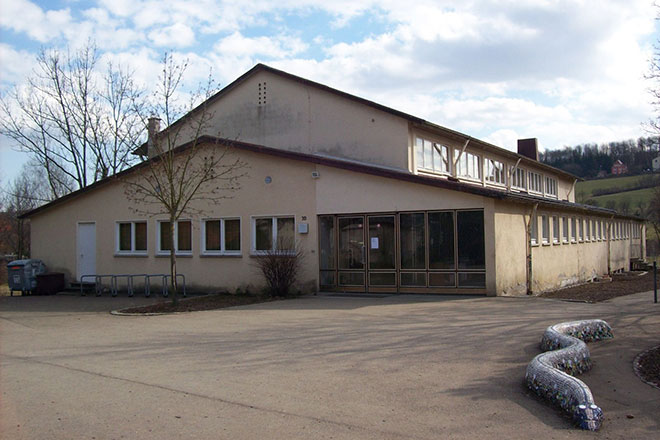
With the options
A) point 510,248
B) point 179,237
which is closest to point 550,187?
point 510,248

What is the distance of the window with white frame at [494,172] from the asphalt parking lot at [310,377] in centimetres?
1378

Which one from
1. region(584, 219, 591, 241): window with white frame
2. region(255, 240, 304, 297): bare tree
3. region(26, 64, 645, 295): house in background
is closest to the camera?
region(26, 64, 645, 295): house in background

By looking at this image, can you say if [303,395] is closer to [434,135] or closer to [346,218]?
[346,218]

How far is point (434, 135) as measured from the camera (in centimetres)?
2259

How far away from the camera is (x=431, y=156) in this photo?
22.6m

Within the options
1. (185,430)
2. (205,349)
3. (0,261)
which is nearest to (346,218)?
(205,349)

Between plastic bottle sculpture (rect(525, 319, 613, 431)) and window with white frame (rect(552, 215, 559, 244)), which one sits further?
window with white frame (rect(552, 215, 559, 244))

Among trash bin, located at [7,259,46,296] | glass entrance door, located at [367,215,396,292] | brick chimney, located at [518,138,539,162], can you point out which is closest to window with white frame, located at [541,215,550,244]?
glass entrance door, located at [367,215,396,292]

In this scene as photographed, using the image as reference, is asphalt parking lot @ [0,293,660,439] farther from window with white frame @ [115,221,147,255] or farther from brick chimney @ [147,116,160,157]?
window with white frame @ [115,221,147,255]

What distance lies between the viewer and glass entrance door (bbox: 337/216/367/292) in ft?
62.3

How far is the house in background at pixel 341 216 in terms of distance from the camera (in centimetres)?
1755

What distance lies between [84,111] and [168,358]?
29.9 metres

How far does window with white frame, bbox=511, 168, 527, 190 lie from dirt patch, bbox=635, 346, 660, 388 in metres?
22.9

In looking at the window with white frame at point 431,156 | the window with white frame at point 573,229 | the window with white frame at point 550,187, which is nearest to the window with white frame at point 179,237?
the window with white frame at point 431,156
